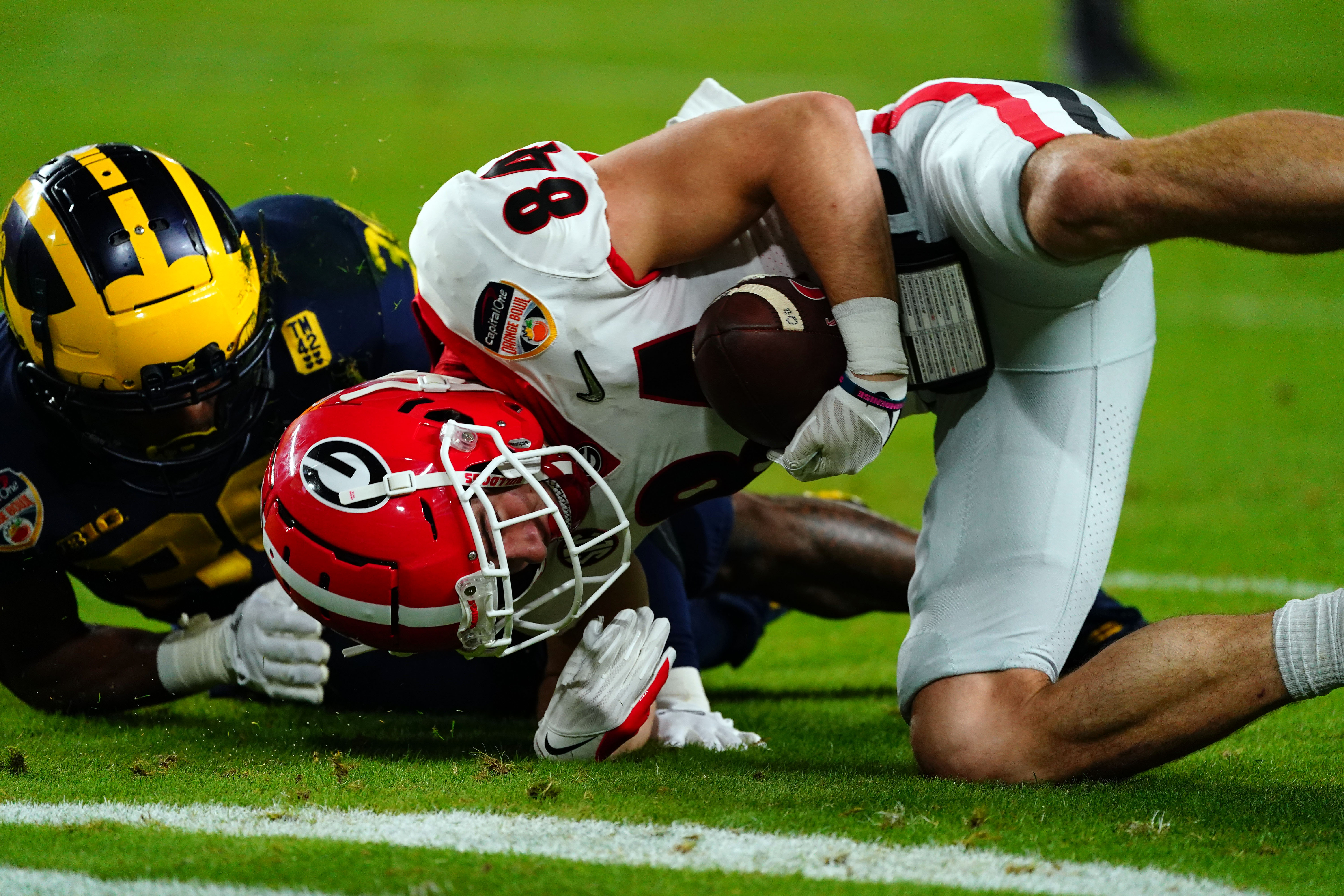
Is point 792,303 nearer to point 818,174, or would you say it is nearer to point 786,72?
point 818,174

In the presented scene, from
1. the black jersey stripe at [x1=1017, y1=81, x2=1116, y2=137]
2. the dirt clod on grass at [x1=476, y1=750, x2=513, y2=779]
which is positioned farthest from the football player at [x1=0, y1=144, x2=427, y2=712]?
the black jersey stripe at [x1=1017, y1=81, x2=1116, y2=137]

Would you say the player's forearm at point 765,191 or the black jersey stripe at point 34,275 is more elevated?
the player's forearm at point 765,191


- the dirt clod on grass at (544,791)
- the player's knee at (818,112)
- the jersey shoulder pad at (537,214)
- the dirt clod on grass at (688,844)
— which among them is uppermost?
the player's knee at (818,112)

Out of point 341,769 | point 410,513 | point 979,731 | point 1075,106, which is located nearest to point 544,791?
point 341,769

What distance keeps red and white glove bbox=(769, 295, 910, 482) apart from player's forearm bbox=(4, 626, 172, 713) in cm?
154

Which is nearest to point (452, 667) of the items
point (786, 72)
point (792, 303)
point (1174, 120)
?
point (792, 303)

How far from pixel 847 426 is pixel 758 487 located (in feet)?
12.4

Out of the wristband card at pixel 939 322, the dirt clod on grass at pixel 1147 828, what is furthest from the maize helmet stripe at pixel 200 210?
the dirt clod on grass at pixel 1147 828

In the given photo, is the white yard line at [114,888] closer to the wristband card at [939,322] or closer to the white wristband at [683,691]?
the white wristband at [683,691]

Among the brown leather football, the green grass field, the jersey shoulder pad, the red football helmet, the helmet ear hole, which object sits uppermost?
the jersey shoulder pad

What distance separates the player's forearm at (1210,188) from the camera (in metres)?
Answer: 1.91

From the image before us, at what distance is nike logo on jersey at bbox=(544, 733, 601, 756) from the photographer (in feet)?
8.42

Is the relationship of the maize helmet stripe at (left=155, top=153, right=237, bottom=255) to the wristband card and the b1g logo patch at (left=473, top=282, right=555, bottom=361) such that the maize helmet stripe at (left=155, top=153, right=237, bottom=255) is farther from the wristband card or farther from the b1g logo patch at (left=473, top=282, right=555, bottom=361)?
the wristband card

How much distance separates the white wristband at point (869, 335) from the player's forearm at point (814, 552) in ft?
3.83
